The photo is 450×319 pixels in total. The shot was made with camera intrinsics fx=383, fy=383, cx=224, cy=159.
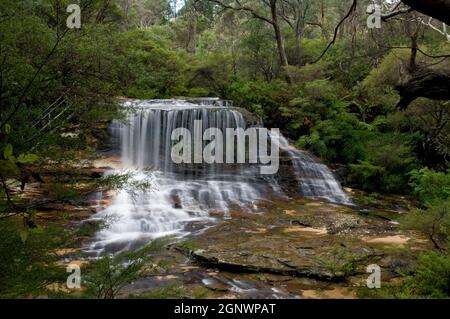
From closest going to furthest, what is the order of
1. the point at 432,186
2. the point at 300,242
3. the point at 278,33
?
the point at 300,242 < the point at 432,186 < the point at 278,33

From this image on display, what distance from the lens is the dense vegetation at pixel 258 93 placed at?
3734 millimetres

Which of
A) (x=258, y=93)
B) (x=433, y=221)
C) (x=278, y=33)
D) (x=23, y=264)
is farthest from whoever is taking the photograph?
(x=278, y=33)

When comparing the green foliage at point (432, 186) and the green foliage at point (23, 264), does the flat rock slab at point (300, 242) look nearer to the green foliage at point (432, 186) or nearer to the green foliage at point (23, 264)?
the green foliage at point (432, 186)

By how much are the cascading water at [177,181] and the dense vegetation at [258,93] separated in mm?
1237

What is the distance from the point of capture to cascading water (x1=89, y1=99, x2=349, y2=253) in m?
8.91

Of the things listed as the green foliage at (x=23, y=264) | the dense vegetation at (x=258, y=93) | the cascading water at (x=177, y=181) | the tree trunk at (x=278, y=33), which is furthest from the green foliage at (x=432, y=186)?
the green foliage at (x=23, y=264)

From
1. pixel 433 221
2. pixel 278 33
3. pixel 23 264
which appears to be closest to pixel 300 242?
pixel 433 221

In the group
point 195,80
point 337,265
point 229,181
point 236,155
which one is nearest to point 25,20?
point 337,265

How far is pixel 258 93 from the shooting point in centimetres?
1766

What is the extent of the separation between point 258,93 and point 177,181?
23.3 feet

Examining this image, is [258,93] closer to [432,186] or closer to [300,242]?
[432,186]

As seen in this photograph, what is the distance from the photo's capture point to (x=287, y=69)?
60.4 ft

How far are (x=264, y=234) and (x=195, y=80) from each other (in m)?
15.1
